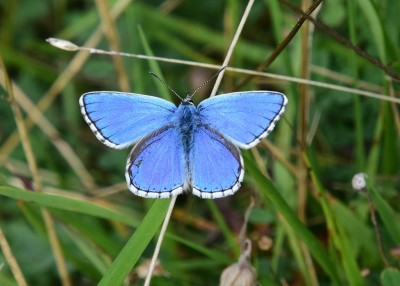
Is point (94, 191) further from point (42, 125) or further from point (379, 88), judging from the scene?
point (379, 88)

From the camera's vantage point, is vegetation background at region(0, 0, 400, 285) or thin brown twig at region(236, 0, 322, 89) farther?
vegetation background at region(0, 0, 400, 285)

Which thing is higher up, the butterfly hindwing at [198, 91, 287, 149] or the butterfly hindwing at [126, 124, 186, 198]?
the butterfly hindwing at [198, 91, 287, 149]

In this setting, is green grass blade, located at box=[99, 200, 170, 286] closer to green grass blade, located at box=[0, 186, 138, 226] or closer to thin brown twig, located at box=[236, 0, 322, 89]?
green grass blade, located at box=[0, 186, 138, 226]

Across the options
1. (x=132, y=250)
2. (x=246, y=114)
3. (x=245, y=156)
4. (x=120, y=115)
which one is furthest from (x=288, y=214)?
(x=120, y=115)

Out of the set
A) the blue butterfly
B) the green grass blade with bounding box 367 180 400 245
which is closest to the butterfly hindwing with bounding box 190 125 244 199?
the blue butterfly

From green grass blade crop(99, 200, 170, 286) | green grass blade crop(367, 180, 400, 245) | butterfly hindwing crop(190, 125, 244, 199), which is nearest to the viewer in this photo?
green grass blade crop(99, 200, 170, 286)

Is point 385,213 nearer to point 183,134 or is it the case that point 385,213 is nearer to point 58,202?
point 183,134

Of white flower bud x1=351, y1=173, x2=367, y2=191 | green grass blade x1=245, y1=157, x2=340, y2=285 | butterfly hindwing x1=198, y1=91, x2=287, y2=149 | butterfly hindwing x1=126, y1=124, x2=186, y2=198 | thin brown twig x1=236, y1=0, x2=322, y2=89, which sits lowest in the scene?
butterfly hindwing x1=126, y1=124, x2=186, y2=198
